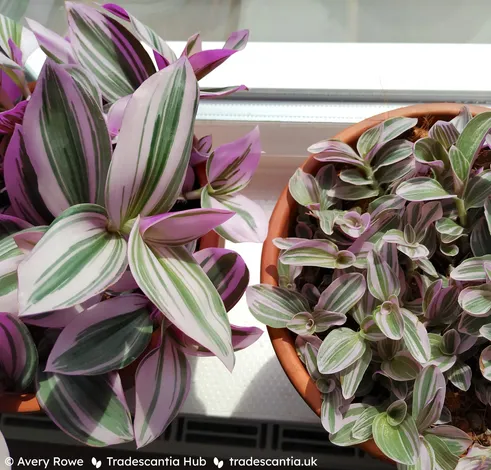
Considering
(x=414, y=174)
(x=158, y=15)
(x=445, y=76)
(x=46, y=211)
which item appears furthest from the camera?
(x=158, y=15)

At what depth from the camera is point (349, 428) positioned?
0.46 meters

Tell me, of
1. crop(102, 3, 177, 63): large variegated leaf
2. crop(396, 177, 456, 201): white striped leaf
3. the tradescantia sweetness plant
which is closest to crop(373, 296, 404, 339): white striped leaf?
the tradescantia sweetness plant

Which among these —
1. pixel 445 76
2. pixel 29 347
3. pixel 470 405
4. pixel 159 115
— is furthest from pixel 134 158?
pixel 445 76

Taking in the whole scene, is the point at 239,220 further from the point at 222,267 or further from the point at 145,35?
the point at 145,35

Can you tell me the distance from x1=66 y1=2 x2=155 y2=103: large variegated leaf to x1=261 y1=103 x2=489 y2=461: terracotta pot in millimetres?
207

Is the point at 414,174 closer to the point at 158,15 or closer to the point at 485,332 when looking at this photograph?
the point at 485,332

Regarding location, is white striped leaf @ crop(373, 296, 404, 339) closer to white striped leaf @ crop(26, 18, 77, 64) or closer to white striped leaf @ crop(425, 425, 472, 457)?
white striped leaf @ crop(425, 425, 472, 457)

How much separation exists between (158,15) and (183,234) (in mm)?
644

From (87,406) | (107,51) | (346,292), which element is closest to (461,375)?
(346,292)

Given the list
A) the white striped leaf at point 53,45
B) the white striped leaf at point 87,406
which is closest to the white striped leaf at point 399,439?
the white striped leaf at point 87,406

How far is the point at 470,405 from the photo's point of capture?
0.52 m

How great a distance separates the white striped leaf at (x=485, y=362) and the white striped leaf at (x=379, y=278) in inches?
3.7

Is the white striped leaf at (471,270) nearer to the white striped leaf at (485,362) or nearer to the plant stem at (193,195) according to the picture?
the white striped leaf at (485,362)

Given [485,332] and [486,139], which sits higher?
[486,139]
